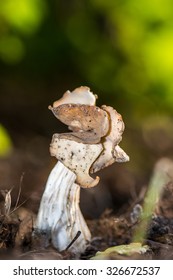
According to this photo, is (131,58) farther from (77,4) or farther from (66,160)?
(66,160)

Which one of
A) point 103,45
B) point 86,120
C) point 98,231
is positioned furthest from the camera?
point 103,45

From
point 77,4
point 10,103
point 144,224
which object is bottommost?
point 144,224

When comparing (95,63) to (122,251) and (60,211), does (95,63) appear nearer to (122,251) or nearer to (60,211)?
(60,211)

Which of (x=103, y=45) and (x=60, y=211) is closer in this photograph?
(x=60, y=211)

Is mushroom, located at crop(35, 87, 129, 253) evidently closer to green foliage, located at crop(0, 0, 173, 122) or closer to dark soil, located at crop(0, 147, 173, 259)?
dark soil, located at crop(0, 147, 173, 259)

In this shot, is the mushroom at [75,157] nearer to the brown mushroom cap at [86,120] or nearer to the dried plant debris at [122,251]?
the brown mushroom cap at [86,120]

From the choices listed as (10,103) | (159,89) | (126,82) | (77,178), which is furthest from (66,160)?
(10,103)

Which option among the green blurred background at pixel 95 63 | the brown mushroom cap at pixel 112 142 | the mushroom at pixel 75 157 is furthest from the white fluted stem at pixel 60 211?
the green blurred background at pixel 95 63

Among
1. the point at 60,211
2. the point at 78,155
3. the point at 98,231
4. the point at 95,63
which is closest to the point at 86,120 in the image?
the point at 78,155
